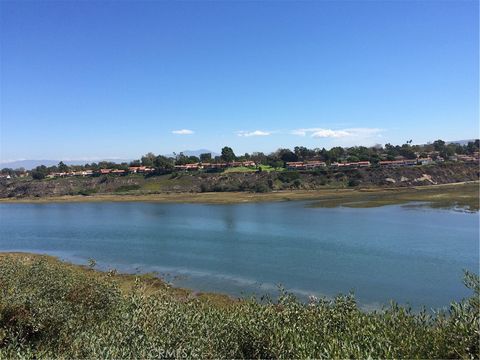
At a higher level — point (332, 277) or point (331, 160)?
point (331, 160)

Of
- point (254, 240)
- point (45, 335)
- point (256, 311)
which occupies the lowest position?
point (254, 240)

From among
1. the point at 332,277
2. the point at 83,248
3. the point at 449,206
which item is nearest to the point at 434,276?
the point at 332,277

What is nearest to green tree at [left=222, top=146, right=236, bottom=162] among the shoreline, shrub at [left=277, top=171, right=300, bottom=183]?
shrub at [left=277, top=171, right=300, bottom=183]

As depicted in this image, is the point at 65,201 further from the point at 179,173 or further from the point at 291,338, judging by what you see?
the point at 291,338

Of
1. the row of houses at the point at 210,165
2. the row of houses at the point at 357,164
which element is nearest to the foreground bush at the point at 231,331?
the row of houses at the point at 357,164

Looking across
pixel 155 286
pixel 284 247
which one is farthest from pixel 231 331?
pixel 284 247

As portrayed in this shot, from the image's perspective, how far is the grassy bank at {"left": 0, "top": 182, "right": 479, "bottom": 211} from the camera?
10681 centimetres

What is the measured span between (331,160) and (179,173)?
225ft

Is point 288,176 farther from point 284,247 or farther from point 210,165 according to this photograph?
point 284,247

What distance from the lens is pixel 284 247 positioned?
57.5 meters

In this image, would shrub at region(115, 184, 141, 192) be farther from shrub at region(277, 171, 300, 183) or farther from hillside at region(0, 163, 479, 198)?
shrub at region(277, 171, 300, 183)

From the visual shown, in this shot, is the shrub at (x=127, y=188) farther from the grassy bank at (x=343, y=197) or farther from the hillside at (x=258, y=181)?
the grassy bank at (x=343, y=197)

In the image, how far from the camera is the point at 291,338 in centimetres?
1318

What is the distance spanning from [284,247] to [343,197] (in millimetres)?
70814
